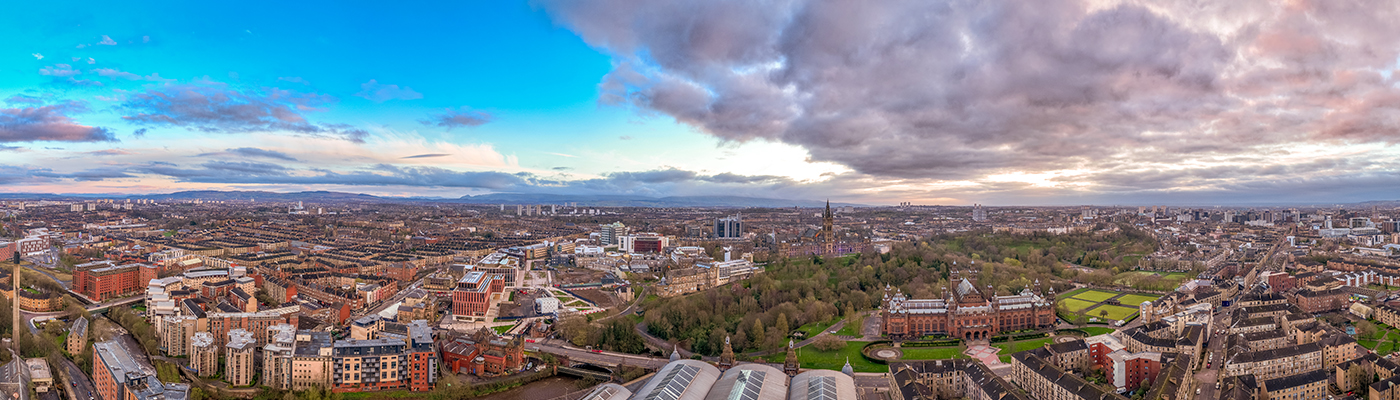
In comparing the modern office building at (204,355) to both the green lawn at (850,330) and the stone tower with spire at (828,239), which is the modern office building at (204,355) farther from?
the stone tower with spire at (828,239)

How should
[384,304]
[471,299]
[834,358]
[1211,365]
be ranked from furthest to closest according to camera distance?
[384,304]
[471,299]
[834,358]
[1211,365]

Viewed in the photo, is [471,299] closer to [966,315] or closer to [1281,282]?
[966,315]

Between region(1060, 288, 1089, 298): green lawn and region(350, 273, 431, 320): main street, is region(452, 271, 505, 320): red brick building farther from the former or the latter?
region(1060, 288, 1089, 298): green lawn

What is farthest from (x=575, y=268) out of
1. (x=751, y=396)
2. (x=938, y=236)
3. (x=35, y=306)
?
(x=938, y=236)

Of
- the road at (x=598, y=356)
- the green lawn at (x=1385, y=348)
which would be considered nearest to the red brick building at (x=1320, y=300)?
the green lawn at (x=1385, y=348)

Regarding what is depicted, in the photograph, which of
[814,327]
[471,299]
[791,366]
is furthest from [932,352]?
[471,299]

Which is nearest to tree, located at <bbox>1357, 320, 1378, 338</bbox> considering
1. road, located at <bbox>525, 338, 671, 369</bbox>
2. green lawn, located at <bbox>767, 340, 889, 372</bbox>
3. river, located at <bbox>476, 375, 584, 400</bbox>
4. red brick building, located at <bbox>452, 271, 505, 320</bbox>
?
green lawn, located at <bbox>767, 340, 889, 372</bbox>
